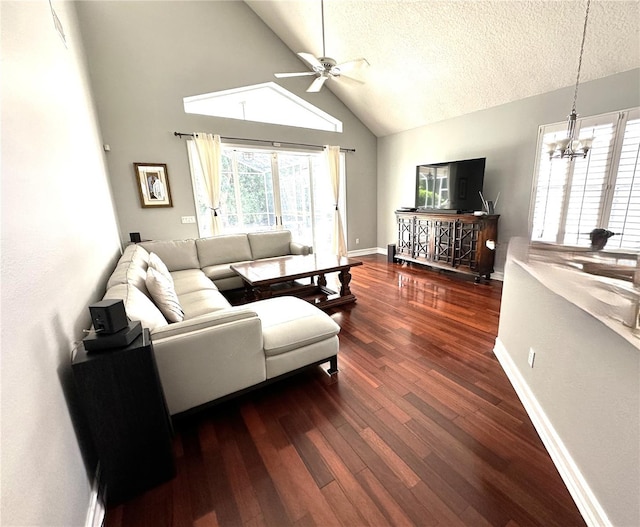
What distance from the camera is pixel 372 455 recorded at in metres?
1.48

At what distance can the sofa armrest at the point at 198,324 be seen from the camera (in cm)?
149

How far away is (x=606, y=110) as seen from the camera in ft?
10.3

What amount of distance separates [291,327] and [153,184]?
3597 mm

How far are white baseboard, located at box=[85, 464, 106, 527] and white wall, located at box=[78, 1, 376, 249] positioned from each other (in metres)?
3.68

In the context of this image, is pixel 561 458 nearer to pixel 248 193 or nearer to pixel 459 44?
pixel 459 44

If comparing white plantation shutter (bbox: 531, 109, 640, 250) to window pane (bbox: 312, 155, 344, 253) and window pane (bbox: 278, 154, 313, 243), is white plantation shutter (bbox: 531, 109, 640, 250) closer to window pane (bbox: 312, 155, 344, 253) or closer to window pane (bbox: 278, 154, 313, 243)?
window pane (bbox: 312, 155, 344, 253)

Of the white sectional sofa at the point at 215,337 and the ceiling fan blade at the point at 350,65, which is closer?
the white sectional sofa at the point at 215,337

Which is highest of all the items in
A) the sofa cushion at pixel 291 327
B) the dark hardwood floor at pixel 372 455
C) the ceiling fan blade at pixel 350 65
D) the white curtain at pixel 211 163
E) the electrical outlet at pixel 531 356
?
the ceiling fan blade at pixel 350 65

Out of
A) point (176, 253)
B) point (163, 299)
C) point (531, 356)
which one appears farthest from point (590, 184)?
Result: point (176, 253)

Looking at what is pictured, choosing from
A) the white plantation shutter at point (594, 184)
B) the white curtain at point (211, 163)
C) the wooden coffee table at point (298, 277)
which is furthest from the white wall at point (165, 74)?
the white plantation shutter at point (594, 184)

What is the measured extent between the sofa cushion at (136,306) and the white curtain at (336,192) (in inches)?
170

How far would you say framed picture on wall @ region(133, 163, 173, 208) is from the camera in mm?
4086

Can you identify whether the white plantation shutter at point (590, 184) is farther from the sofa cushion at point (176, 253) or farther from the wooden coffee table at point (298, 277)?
the sofa cushion at point (176, 253)

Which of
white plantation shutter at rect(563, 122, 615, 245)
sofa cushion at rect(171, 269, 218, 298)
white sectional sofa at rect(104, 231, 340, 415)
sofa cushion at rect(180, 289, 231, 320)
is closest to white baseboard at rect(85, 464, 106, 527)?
white sectional sofa at rect(104, 231, 340, 415)
